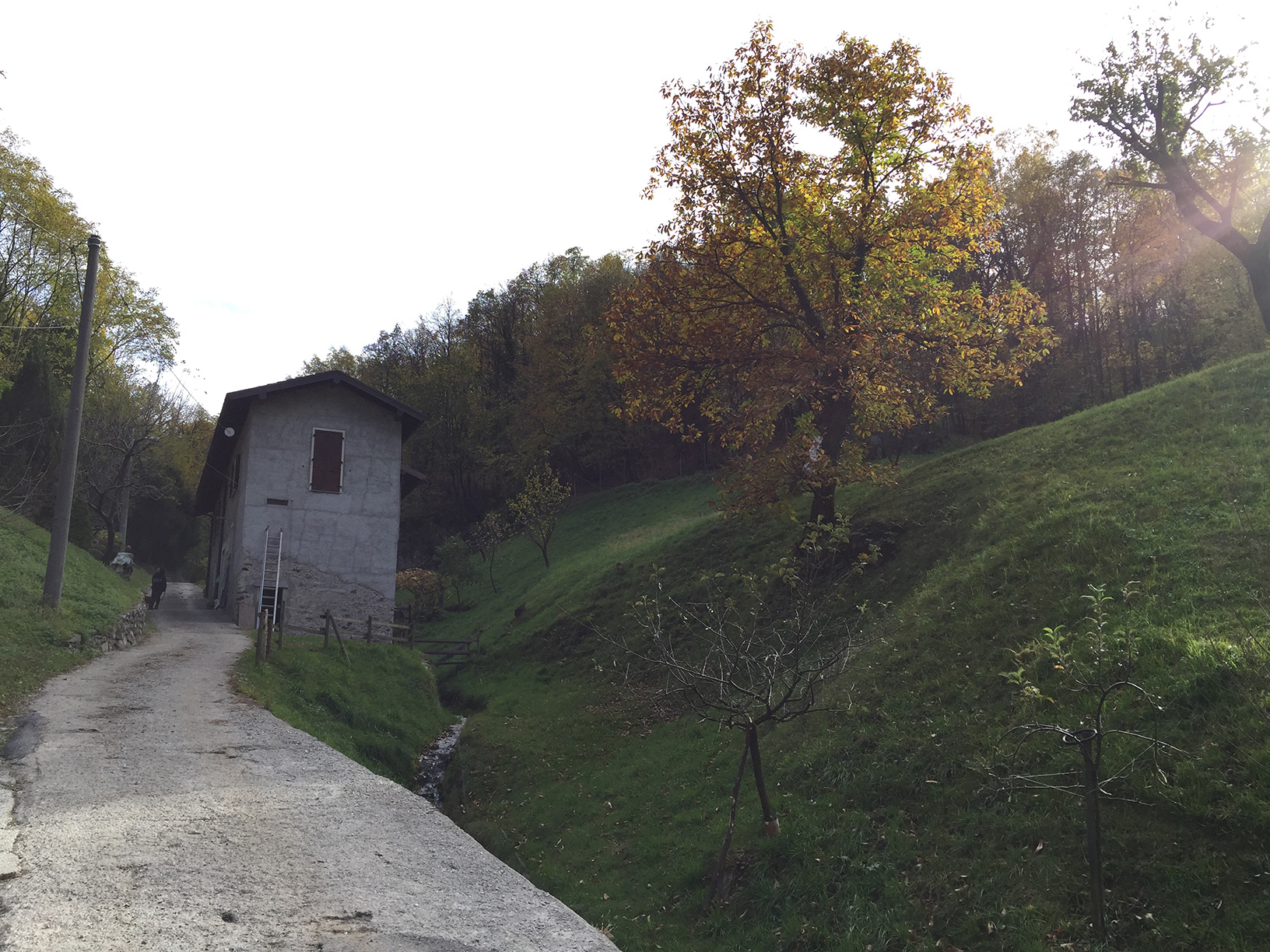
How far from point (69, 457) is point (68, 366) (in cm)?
2724

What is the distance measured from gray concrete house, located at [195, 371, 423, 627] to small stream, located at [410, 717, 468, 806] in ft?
27.1

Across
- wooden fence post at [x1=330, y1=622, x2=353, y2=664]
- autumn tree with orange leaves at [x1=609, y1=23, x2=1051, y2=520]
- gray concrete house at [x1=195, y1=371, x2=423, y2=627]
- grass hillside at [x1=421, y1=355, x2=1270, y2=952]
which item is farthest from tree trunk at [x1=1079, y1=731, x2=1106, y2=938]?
gray concrete house at [x1=195, y1=371, x2=423, y2=627]

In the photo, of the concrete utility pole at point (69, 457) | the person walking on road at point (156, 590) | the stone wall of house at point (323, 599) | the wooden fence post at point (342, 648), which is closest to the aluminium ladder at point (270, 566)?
the stone wall of house at point (323, 599)

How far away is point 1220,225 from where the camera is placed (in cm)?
2478

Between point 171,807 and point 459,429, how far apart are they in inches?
1980

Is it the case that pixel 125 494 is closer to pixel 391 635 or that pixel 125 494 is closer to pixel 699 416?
pixel 391 635

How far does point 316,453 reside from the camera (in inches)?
1117

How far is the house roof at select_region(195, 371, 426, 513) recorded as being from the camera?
90.0 feet

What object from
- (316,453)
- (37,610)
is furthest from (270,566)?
(37,610)

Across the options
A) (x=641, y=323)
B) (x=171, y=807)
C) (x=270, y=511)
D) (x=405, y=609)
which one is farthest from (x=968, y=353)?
(x=405, y=609)

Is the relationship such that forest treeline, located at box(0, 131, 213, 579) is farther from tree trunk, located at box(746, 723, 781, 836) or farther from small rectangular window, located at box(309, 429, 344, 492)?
tree trunk, located at box(746, 723, 781, 836)

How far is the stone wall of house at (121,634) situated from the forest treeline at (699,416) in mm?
13023

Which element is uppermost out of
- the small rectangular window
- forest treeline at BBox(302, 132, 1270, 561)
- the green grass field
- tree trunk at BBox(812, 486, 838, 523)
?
forest treeline at BBox(302, 132, 1270, 561)

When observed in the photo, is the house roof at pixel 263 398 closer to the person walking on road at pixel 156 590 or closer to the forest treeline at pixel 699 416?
the person walking on road at pixel 156 590
